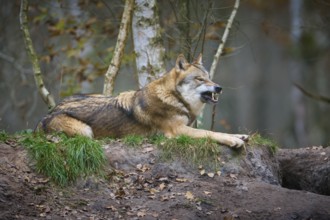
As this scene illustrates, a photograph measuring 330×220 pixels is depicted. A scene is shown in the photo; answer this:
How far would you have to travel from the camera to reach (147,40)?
1037 centimetres

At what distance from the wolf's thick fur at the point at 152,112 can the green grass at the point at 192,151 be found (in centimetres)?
53

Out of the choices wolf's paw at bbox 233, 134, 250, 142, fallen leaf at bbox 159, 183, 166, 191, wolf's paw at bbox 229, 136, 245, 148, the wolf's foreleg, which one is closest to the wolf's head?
the wolf's foreleg

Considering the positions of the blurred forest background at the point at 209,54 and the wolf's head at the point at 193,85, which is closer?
the wolf's head at the point at 193,85

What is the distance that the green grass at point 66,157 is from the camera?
288 inches

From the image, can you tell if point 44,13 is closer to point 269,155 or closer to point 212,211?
point 269,155

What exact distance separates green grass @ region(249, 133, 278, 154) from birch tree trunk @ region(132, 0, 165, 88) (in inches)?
95.7

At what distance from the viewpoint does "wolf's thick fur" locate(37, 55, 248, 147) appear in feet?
28.2

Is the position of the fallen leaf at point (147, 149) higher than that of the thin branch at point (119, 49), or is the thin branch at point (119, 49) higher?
the thin branch at point (119, 49)

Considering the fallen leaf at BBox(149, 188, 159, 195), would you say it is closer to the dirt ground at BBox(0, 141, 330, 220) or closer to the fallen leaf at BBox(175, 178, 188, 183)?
the dirt ground at BBox(0, 141, 330, 220)

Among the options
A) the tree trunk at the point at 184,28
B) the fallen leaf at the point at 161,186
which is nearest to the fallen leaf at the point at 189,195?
the fallen leaf at the point at 161,186

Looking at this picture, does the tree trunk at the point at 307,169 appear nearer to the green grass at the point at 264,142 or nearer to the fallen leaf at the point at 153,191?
the green grass at the point at 264,142

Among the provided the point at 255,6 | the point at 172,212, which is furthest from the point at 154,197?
the point at 255,6

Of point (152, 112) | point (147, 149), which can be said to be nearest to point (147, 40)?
point (152, 112)

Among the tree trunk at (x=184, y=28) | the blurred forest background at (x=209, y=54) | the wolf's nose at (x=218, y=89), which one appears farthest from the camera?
the blurred forest background at (x=209, y=54)
